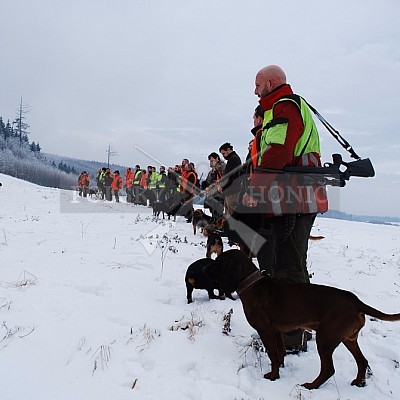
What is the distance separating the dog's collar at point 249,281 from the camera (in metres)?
3.03

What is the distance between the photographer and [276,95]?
3.15 metres

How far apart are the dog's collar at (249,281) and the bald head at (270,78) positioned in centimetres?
166

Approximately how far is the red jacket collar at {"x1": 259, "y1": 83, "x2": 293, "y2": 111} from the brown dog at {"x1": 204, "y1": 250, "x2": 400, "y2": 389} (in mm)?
1399

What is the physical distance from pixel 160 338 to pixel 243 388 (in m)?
1.02

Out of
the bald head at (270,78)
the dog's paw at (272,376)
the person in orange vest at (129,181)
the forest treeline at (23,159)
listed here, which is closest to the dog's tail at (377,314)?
the dog's paw at (272,376)

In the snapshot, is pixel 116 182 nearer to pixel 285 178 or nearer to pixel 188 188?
pixel 188 188

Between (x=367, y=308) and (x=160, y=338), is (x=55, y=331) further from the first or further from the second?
(x=367, y=308)

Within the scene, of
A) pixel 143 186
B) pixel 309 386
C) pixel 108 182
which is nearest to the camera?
pixel 309 386

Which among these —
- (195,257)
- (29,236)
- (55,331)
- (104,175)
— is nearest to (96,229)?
(29,236)

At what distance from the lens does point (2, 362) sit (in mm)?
2752

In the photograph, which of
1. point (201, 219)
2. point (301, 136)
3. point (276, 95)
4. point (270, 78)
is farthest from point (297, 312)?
point (201, 219)

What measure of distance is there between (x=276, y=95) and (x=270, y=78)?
189 mm

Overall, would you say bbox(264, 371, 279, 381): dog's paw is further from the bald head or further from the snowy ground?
the bald head

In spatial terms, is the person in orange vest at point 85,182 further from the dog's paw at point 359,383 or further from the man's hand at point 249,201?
the dog's paw at point 359,383
